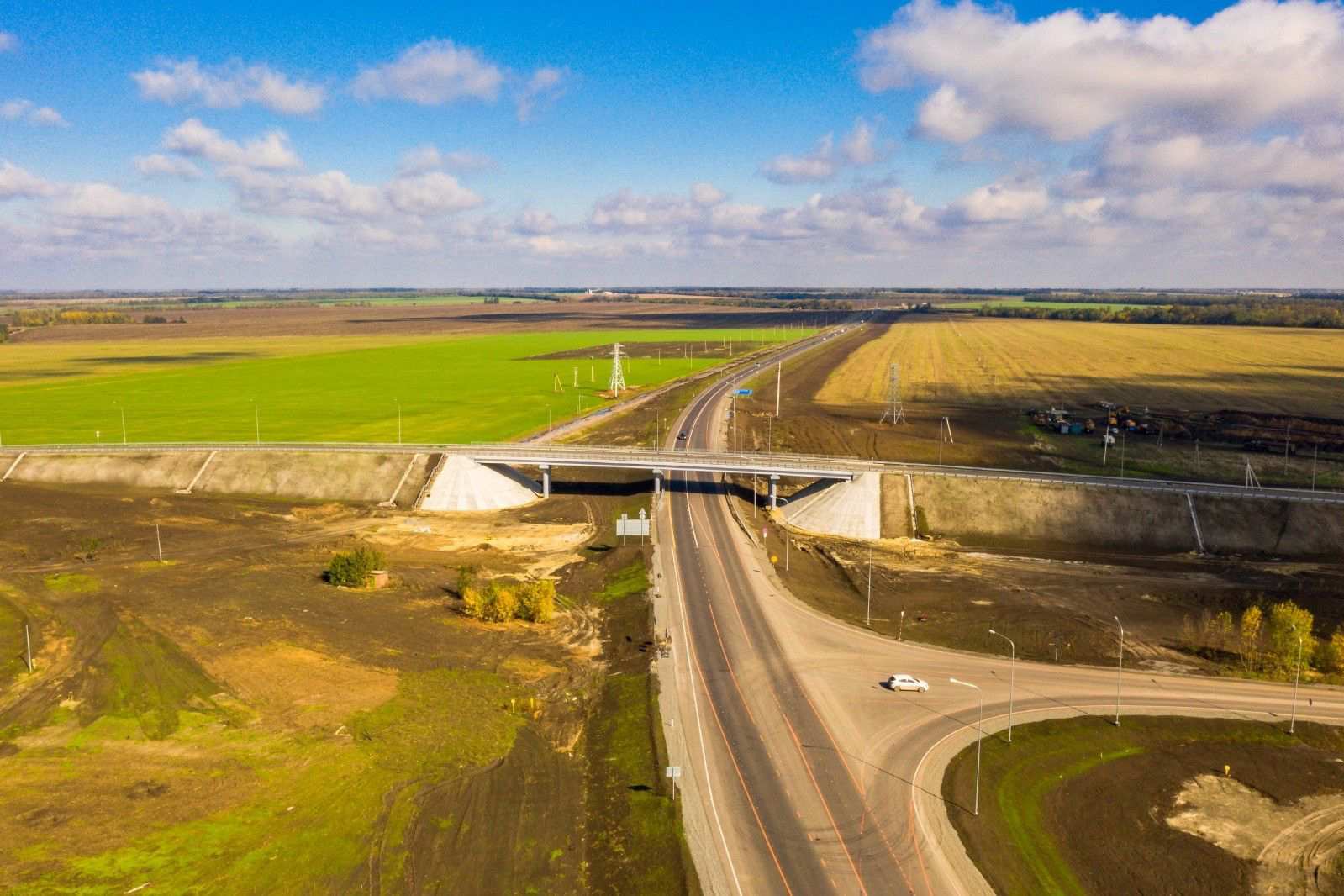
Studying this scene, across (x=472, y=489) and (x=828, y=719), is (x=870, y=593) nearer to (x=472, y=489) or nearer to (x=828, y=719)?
(x=828, y=719)

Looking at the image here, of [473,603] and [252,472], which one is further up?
[252,472]

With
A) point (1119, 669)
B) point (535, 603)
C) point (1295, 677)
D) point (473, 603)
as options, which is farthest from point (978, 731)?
point (473, 603)

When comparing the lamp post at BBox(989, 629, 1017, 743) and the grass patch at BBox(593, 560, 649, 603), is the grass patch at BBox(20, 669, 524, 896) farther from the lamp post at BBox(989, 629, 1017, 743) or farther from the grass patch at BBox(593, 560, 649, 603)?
the lamp post at BBox(989, 629, 1017, 743)

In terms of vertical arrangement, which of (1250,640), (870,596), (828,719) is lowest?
(828,719)

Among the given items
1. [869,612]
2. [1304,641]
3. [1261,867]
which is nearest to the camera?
[1261,867]

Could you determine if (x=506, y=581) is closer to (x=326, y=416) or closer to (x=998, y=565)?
(x=998, y=565)

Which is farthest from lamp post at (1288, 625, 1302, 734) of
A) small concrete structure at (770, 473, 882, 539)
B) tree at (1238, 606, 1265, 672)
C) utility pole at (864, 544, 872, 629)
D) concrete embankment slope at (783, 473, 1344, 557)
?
small concrete structure at (770, 473, 882, 539)

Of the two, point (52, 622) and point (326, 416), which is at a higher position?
point (326, 416)

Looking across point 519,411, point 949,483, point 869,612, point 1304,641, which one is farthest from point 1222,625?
point 519,411
